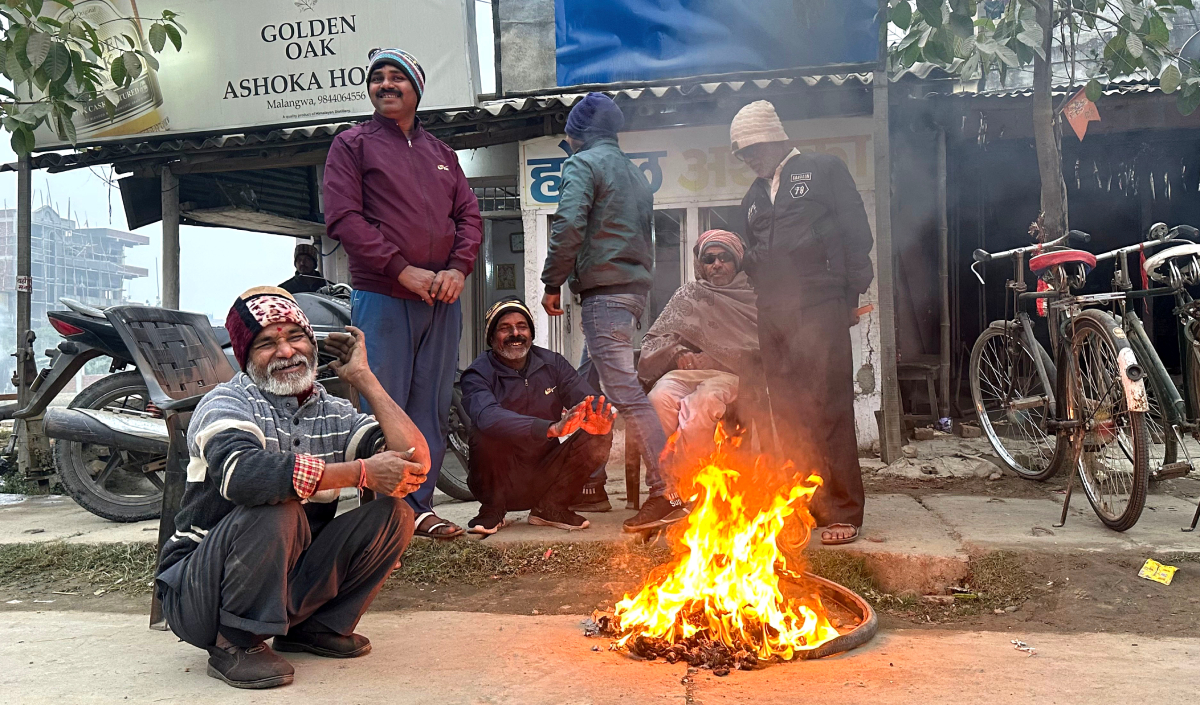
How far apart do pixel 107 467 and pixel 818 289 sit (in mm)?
4138

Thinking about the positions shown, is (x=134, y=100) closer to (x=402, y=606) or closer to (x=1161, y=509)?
(x=402, y=606)

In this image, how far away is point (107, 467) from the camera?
16.4 ft

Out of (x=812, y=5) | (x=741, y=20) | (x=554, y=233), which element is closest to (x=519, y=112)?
(x=741, y=20)

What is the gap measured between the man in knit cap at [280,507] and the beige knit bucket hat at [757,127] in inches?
84.2

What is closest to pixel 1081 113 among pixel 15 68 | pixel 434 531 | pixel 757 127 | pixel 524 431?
pixel 757 127

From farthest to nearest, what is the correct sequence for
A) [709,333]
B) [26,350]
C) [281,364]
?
[26,350]
[709,333]
[281,364]

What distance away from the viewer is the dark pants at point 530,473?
4.32 metres

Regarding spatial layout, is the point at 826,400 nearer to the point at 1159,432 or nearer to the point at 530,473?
the point at 530,473

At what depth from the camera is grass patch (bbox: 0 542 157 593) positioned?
3951 millimetres

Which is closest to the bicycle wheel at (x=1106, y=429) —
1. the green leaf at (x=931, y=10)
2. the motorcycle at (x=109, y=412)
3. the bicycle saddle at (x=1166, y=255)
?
the bicycle saddle at (x=1166, y=255)

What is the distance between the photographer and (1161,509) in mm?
4312

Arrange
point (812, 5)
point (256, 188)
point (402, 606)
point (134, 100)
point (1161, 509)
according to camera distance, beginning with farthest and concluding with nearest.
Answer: point (256, 188) → point (134, 100) → point (812, 5) → point (1161, 509) → point (402, 606)

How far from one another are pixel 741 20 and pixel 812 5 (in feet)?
1.70

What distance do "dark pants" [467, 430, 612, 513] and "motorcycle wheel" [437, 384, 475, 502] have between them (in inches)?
32.8
